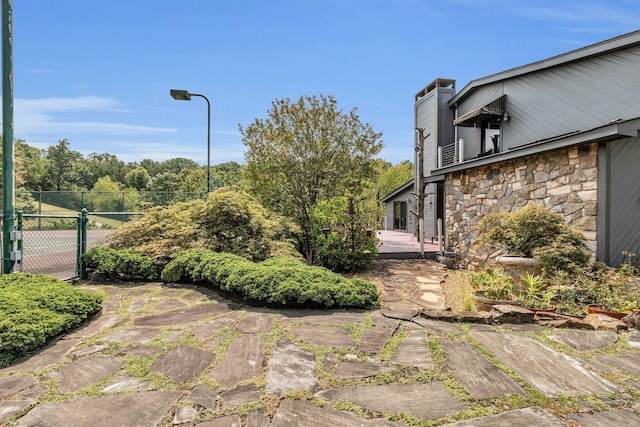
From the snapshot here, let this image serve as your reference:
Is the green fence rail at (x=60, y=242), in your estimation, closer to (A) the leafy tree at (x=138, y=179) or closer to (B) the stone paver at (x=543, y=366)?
(B) the stone paver at (x=543, y=366)

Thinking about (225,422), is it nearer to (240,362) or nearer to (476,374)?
(240,362)

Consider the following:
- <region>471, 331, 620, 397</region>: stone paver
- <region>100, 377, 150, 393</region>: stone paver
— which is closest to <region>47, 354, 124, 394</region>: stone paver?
<region>100, 377, 150, 393</region>: stone paver

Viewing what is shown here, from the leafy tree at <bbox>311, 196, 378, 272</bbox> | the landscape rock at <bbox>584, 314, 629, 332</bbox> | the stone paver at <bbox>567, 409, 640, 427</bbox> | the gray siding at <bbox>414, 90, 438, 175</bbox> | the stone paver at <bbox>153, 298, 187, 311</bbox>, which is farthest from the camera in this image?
the gray siding at <bbox>414, 90, 438, 175</bbox>

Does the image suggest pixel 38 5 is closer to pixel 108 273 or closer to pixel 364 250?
pixel 108 273

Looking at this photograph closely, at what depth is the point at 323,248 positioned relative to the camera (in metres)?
7.27

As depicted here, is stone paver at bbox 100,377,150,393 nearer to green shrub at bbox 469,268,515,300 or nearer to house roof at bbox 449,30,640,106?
green shrub at bbox 469,268,515,300

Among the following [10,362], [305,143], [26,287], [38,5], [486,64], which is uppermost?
[486,64]

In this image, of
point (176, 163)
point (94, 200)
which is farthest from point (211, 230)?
point (176, 163)

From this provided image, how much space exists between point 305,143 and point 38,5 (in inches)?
219

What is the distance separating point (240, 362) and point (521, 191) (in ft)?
22.7

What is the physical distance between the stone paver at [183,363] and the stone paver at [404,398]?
34.6 inches

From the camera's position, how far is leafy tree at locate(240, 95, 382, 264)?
8836mm

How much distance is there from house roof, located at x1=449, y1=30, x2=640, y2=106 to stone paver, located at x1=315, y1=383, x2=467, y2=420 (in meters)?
9.40

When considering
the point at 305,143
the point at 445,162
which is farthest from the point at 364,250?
the point at 445,162
